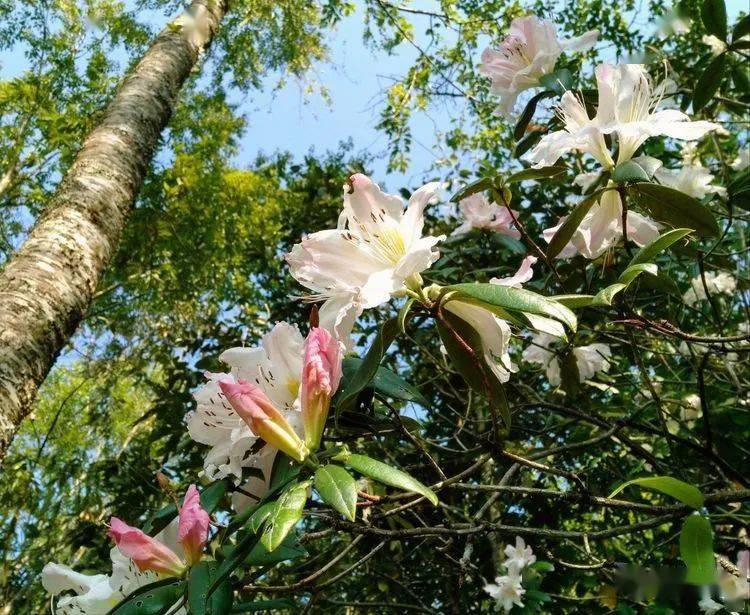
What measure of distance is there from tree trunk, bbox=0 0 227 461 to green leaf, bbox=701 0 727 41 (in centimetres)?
160

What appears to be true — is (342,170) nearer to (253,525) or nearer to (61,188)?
(61,188)

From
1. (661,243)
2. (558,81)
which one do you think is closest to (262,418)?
(661,243)

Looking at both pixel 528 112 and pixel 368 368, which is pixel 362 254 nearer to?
pixel 368 368

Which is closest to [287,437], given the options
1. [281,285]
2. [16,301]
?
[16,301]

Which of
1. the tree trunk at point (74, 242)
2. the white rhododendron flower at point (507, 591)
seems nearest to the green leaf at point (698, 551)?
the tree trunk at point (74, 242)

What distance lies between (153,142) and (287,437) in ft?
6.60

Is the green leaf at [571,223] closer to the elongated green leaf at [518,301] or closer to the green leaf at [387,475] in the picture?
the elongated green leaf at [518,301]

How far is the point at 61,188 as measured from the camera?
74.4 inches

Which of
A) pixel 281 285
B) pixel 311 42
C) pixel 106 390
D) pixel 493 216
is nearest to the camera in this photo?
pixel 493 216

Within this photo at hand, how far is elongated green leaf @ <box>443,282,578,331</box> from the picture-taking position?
0.57m

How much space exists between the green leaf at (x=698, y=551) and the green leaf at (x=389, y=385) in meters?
0.33

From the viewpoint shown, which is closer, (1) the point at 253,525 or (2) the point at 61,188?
(1) the point at 253,525

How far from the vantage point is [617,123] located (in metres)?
0.82

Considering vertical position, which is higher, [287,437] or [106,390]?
[106,390]
